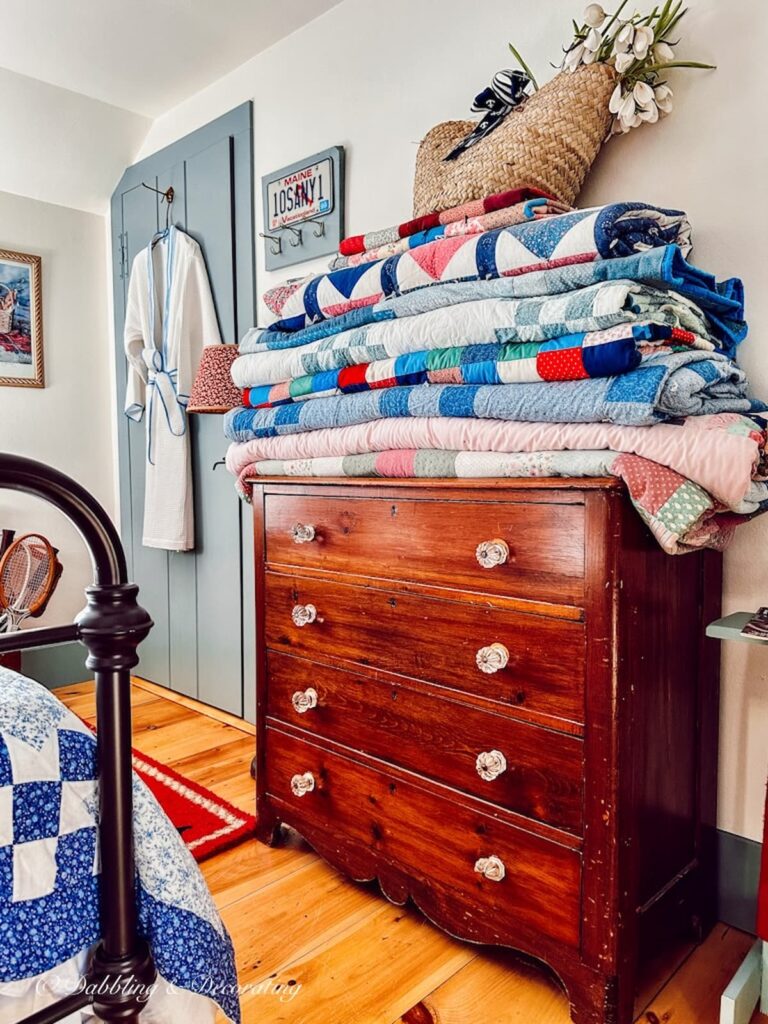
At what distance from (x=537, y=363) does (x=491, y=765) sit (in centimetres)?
74

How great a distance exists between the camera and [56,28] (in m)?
2.46

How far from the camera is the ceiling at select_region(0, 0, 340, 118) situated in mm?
2338

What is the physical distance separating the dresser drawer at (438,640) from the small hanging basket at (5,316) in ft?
6.80

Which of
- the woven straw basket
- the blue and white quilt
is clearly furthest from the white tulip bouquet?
the blue and white quilt

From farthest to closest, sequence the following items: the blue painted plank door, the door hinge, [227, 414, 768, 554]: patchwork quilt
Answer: the door hinge < the blue painted plank door < [227, 414, 768, 554]: patchwork quilt

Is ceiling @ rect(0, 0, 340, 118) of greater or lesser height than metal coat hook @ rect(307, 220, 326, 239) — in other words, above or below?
above

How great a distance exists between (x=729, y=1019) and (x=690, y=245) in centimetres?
144

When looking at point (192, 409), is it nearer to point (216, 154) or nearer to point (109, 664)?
point (216, 154)

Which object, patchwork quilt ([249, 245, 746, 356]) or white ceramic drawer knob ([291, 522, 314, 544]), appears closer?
patchwork quilt ([249, 245, 746, 356])

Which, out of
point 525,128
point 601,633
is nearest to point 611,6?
point 525,128

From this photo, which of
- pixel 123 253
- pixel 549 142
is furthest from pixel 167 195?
pixel 549 142

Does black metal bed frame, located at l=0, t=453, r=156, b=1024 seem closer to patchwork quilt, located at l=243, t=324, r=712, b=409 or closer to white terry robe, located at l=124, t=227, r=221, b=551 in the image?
patchwork quilt, located at l=243, t=324, r=712, b=409

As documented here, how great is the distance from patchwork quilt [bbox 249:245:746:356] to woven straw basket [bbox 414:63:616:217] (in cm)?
30

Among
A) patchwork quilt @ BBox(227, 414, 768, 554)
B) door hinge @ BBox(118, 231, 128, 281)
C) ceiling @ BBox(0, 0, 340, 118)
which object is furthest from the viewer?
door hinge @ BBox(118, 231, 128, 281)
